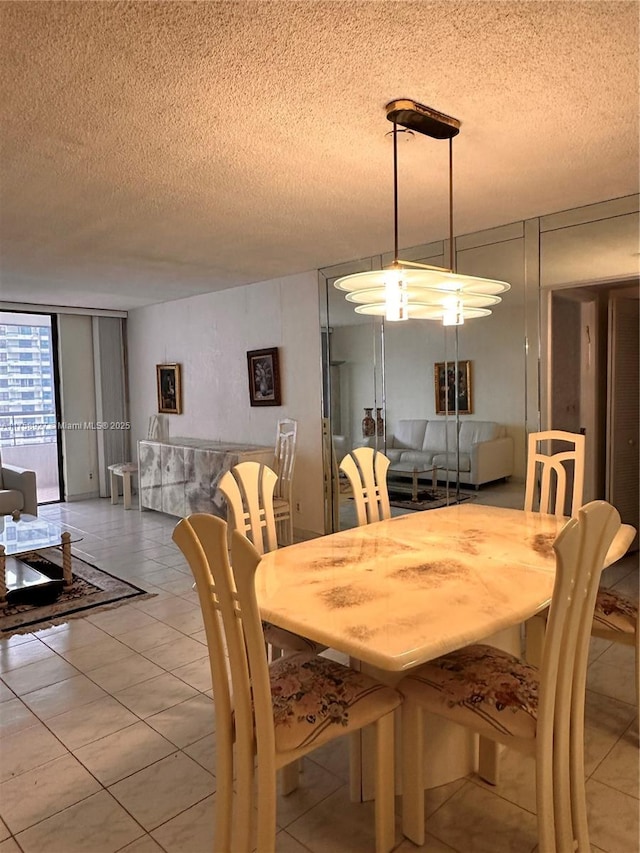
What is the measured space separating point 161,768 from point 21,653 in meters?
1.39

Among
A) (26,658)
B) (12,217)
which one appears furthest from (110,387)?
(26,658)

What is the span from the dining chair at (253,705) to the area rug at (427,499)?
2544 mm

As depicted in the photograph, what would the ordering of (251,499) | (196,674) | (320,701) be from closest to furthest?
(320,701)
(251,499)
(196,674)

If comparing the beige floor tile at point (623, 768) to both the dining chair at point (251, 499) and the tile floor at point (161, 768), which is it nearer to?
the tile floor at point (161, 768)

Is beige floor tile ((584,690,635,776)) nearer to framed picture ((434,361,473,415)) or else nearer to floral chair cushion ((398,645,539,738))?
floral chair cushion ((398,645,539,738))

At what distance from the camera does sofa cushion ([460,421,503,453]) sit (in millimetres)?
3850

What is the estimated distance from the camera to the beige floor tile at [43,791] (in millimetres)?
1880

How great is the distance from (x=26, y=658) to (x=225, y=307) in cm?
389

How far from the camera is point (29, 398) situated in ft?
22.8

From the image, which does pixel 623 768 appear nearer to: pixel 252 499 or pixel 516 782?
pixel 516 782

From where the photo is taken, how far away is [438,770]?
1955 mm

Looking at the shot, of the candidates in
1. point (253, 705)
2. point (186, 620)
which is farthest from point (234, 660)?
point (186, 620)

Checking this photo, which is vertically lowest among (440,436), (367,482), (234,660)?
(234,660)

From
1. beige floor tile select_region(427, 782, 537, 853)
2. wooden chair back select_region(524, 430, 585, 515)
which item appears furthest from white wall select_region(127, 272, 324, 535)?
beige floor tile select_region(427, 782, 537, 853)
